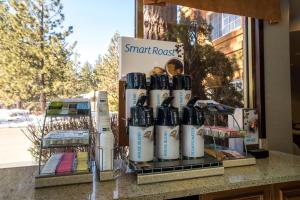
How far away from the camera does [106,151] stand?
101 centimetres

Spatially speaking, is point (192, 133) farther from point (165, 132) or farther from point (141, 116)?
point (141, 116)

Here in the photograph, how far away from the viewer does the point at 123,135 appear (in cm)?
131

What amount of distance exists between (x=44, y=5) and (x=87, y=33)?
0.31 m

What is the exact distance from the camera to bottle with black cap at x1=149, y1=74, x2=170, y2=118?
3.81ft

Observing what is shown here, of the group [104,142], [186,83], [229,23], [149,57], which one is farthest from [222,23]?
[104,142]

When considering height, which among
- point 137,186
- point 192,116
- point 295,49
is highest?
point 295,49

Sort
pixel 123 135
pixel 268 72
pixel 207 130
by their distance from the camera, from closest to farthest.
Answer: pixel 123 135 → pixel 207 130 → pixel 268 72

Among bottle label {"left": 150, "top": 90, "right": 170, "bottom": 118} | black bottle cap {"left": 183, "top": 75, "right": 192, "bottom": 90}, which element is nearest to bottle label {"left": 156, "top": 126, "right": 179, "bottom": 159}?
bottle label {"left": 150, "top": 90, "right": 170, "bottom": 118}

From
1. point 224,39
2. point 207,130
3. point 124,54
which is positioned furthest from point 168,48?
point 224,39

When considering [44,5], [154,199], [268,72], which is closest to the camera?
[154,199]

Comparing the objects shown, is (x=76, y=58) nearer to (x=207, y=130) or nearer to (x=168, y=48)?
(x=168, y=48)

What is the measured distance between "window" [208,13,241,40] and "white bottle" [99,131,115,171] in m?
1.32

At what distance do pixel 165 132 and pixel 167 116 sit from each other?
0.07 m

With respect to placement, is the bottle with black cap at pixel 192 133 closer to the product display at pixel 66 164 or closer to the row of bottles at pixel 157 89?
the row of bottles at pixel 157 89
